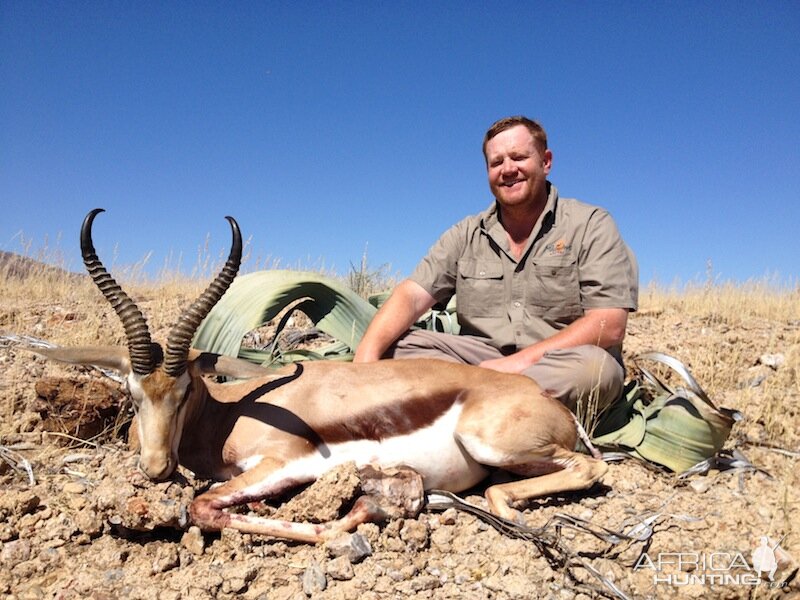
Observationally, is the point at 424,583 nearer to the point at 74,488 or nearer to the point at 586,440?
the point at 586,440

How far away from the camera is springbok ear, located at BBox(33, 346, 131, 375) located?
326cm

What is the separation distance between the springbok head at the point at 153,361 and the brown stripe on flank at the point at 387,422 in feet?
2.78

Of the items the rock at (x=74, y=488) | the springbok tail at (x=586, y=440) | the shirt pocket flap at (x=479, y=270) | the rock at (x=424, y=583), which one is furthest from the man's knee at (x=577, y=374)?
the rock at (x=74, y=488)

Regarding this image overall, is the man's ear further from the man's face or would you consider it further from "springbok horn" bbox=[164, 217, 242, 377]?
"springbok horn" bbox=[164, 217, 242, 377]

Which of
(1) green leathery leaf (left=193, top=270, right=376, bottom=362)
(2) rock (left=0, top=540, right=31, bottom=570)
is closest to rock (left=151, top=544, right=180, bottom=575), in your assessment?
→ (2) rock (left=0, top=540, right=31, bottom=570)

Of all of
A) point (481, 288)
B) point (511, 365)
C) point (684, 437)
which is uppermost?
point (481, 288)

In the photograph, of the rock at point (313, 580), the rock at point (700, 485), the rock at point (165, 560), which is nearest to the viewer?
the rock at point (313, 580)

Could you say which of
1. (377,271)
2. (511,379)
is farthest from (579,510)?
(377,271)

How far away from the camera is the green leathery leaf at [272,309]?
14.4 feet

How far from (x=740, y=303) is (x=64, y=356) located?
29.4 ft

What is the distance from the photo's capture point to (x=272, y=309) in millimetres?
4500

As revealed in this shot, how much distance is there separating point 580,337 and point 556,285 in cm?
53

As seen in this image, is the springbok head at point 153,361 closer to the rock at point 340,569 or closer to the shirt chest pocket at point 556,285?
the rock at point 340,569

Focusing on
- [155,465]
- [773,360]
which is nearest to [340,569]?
[155,465]
